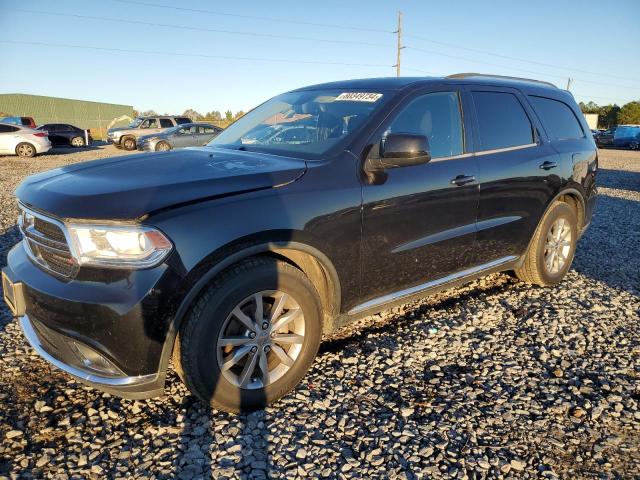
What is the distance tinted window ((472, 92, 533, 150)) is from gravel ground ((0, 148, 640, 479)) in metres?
1.50

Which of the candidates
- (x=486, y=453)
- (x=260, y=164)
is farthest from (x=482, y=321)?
(x=260, y=164)

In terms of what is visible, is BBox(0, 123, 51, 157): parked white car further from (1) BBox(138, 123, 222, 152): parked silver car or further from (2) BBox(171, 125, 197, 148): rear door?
(2) BBox(171, 125, 197, 148): rear door

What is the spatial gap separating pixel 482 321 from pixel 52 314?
308 centimetres

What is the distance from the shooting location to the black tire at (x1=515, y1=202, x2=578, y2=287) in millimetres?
4168

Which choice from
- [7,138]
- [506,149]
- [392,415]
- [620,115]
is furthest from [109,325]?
[620,115]

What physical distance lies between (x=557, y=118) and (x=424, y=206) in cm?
235

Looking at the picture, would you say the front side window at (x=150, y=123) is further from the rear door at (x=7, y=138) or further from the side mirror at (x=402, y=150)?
the side mirror at (x=402, y=150)

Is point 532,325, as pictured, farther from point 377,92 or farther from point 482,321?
point 377,92

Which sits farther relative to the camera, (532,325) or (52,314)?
(532,325)

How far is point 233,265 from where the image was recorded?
231cm

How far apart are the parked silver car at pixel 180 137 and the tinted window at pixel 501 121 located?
54.5 ft

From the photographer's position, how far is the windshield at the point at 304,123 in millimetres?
2955

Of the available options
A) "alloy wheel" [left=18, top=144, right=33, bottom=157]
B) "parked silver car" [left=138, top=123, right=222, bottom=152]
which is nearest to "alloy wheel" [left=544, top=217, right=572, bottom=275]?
"parked silver car" [left=138, top=123, right=222, bottom=152]

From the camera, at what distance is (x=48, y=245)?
7.34 ft
